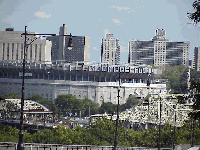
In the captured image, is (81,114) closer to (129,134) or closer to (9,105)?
(9,105)

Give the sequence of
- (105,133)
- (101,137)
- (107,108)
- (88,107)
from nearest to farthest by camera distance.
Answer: (101,137), (105,133), (107,108), (88,107)

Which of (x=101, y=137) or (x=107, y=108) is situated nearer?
(x=101, y=137)

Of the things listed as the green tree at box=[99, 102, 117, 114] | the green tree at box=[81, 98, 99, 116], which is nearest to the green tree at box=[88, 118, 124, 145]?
the green tree at box=[99, 102, 117, 114]

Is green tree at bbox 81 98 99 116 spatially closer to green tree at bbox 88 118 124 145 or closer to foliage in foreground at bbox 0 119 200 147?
foliage in foreground at bbox 0 119 200 147

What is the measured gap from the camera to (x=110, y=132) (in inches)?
3836

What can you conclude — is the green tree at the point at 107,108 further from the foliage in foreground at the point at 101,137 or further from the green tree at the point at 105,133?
the green tree at the point at 105,133

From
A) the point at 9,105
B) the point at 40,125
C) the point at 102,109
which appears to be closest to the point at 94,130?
the point at 40,125

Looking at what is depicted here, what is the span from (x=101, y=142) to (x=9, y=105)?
278ft

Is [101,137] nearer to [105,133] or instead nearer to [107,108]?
[105,133]

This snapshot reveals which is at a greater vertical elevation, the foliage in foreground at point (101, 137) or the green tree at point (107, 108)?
the green tree at point (107, 108)

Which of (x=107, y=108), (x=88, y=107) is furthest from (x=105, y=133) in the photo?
(x=88, y=107)

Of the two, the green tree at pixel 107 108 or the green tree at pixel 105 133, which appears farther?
the green tree at pixel 107 108

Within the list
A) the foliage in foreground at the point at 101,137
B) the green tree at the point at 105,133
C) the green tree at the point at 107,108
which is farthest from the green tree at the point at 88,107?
the green tree at the point at 105,133

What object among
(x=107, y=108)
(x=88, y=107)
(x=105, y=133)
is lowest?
(x=105, y=133)
